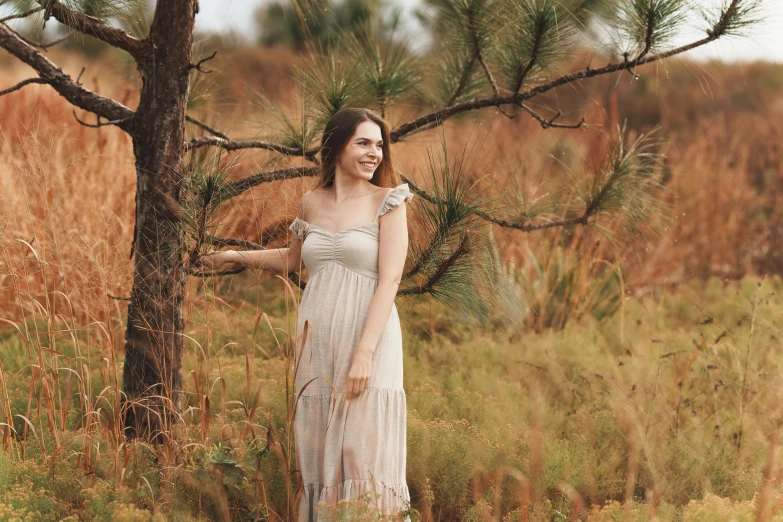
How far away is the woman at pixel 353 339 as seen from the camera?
2.30 m

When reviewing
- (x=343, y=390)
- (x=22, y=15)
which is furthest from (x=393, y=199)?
(x=22, y=15)

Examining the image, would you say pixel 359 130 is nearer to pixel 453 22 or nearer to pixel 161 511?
pixel 453 22

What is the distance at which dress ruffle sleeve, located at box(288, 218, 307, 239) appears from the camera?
2.47 m

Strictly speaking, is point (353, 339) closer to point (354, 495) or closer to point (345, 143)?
point (354, 495)

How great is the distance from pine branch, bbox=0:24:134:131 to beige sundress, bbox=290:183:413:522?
84 cm

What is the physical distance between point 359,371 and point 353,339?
12 centimetres

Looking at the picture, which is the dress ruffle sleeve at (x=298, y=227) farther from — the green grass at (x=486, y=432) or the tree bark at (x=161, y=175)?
the tree bark at (x=161, y=175)

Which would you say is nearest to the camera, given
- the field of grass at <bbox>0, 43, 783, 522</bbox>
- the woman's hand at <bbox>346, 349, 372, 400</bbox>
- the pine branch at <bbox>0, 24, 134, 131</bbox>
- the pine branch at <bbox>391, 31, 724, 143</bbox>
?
the woman's hand at <bbox>346, 349, 372, 400</bbox>

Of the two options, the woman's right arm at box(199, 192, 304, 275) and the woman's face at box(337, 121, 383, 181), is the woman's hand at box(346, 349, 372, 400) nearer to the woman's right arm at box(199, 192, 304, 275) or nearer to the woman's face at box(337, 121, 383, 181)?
the woman's right arm at box(199, 192, 304, 275)

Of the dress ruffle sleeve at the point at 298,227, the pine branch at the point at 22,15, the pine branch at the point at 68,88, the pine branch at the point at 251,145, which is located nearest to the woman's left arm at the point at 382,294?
the dress ruffle sleeve at the point at 298,227

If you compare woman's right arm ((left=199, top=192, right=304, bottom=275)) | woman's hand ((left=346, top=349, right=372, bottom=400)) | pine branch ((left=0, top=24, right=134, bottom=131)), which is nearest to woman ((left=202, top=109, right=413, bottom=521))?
woman's hand ((left=346, top=349, right=372, bottom=400))

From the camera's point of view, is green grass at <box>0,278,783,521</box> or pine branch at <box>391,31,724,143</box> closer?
green grass at <box>0,278,783,521</box>

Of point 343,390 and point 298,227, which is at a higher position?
point 298,227

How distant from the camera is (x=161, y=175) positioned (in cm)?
262
